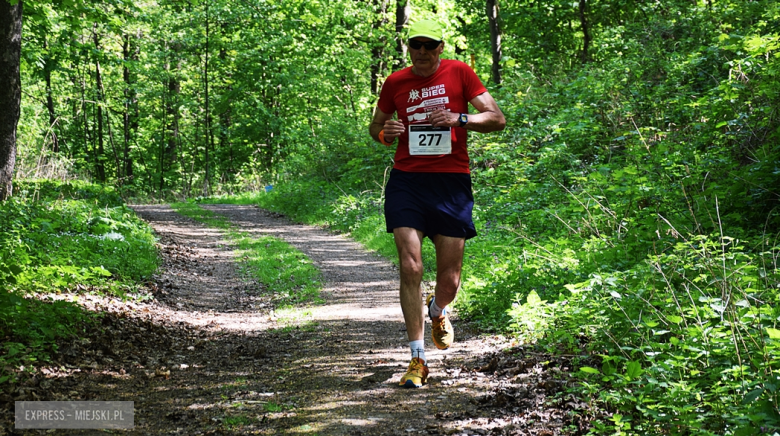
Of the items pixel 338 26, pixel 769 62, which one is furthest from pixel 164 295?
pixel 338 26

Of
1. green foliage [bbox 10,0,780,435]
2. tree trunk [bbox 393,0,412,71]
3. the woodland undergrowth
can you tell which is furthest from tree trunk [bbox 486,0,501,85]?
tree trunk [bbox 393,0,412,71]

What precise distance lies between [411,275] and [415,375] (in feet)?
2.24

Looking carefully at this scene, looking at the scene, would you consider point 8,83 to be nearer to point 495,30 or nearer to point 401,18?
point 495,30

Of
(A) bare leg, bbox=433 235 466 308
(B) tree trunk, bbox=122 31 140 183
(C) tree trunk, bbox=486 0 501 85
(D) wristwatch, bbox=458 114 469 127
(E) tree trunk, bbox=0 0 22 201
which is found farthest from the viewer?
(B) tree trunk, bbox=122 31 140 183

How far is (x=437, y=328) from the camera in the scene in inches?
195

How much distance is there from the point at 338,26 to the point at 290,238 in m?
12.1

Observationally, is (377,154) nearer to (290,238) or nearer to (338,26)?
(290,238)

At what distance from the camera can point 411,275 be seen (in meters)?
4.49

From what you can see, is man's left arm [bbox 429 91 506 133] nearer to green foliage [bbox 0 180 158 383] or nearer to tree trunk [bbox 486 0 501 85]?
green foliage [bbox 0 180 158 383]

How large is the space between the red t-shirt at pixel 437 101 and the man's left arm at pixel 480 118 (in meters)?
0.08

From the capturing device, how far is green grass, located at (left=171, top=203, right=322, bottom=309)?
7.89 meters

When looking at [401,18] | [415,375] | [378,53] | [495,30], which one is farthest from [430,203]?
[378,53]

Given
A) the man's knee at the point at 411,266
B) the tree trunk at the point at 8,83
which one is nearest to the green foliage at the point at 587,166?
the man's knee at the point at 411,266

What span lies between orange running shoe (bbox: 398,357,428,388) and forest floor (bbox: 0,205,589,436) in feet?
0.18
